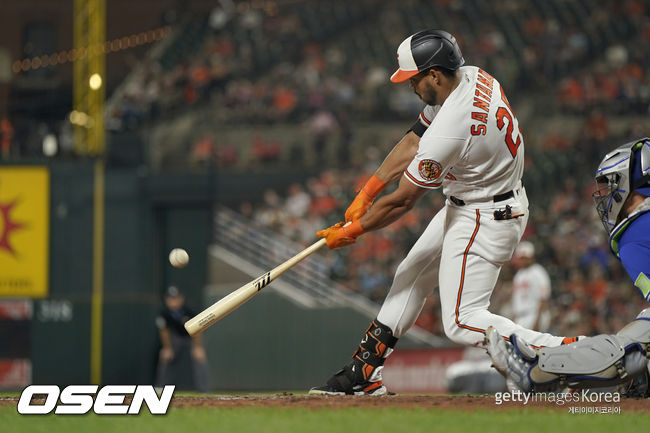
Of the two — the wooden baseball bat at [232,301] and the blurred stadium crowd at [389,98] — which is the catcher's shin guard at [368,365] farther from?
the blurred stadium crowd at [389,98]

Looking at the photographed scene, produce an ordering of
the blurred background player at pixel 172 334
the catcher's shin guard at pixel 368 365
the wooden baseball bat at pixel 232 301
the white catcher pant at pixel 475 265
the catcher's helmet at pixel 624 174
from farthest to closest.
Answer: the blurred background player at pixel 172 334 → the catcher's shin guard at pixel 368 365 → the wooden baseball bat at pixel 232 301 → the white catcher pant at pixel 475 265 → the catcher's helmet at pixel 624 174

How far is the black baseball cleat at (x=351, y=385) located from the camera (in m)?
5.73

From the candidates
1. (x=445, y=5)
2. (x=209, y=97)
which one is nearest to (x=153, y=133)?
(x=209, y=97)

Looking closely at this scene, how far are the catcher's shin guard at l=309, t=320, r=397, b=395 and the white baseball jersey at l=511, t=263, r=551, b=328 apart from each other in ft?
17.1

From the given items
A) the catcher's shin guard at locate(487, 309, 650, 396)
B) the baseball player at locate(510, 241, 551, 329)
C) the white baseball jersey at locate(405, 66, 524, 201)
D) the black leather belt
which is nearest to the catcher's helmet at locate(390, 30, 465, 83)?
the white baseball jersey at locate(405, 66, 524, 201)

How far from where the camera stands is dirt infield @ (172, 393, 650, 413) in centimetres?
479

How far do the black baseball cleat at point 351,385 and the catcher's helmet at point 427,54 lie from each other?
174cm

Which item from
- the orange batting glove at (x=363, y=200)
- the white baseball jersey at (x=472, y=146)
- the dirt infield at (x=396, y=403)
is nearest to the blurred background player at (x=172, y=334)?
the dirt infield at (x=396, y=403)

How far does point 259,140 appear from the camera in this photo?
17.9 metres

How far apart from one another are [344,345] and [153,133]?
6.63m

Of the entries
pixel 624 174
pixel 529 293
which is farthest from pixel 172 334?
pixel 624 174

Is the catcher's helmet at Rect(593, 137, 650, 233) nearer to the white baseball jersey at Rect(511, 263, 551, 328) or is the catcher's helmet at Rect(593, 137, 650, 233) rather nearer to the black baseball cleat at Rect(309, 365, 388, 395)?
the black baseball cleat at Rect(309, 365, 388, 395)

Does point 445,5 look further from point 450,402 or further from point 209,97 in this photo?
point 450,402

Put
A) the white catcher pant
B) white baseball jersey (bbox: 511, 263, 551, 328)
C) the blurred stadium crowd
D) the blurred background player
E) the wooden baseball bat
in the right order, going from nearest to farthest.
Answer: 1. the white catcher pant
2. the wooden baseball bat
3. white baseball jersey (bbox: 511, 263, 551, 328)
4. the blurred background player
5. the blurred stadium crowd
